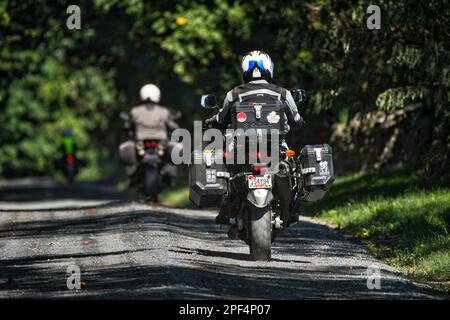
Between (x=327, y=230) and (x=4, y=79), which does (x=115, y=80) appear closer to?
(x=4, y=79)

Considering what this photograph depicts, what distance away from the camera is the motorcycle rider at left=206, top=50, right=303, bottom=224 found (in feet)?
42.8

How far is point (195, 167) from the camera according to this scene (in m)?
13.0

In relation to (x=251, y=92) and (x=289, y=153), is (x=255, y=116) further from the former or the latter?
(x=289, y=153)

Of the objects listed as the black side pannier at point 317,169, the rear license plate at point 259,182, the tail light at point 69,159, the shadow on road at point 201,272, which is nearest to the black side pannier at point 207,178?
the rear license plate at point 259,182

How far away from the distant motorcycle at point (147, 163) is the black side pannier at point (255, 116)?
8249mm

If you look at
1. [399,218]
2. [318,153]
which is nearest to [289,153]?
[318,153]

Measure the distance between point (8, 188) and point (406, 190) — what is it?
24.0m

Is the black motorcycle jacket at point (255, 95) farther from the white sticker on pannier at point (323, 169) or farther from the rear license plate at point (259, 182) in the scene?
the rear license plate at point (259, 182)

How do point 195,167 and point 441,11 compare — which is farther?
point 441,11

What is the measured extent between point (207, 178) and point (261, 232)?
882mm

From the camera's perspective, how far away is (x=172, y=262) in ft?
39.8

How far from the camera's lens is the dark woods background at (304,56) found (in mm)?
17438

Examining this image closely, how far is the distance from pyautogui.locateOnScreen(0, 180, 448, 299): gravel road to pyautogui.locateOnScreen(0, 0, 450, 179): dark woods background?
7.56 feet
